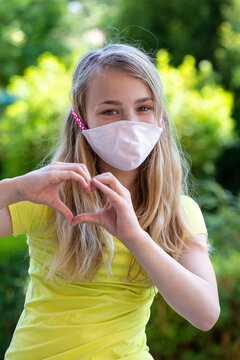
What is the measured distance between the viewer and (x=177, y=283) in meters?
1.61

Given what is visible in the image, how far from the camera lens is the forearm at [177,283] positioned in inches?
62.6

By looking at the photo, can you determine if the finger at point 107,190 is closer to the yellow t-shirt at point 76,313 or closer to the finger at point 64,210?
the finger at point 64,210

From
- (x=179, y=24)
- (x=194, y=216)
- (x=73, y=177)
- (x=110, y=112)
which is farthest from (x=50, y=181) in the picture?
(x=179, y=24)

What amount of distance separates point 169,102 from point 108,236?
1236 millimetres

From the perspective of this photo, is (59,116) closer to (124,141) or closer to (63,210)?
(124,141)

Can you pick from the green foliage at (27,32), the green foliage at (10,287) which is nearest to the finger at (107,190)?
the green foliage at (10,287)

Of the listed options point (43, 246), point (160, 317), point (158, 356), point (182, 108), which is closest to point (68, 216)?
point (43, 246)

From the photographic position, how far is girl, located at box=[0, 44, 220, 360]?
65.1 inches

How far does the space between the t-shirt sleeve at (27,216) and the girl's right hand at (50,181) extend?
0.22 metres

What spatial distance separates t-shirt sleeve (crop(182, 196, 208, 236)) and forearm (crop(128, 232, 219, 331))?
327mm

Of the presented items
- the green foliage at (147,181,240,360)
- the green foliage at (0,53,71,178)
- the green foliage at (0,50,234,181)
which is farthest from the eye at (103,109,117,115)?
the green foliage at (0,53,71,178)

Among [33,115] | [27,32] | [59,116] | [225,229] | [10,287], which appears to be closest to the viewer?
[10,287]

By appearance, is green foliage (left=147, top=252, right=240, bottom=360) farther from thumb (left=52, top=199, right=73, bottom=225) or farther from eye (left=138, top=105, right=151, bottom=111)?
thumb (left=52, top=199, right=73, bottom=225)

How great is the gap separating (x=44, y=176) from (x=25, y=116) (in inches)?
328
